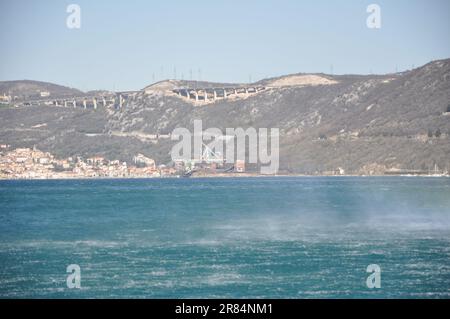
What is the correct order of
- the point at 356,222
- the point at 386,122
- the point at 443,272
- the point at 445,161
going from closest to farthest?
1. the point at 443,272
2. the point at 356,222
3. the point at 445,161
4. the point at 386,122

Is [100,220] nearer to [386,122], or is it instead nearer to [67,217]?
[67,217]

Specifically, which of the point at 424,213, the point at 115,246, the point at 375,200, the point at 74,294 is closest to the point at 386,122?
the point at 375,200

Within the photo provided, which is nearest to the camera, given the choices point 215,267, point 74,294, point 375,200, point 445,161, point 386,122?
point 74,294

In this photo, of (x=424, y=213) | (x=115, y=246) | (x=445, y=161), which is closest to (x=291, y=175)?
(x=445, y=161)

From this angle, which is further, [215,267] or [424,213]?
[424,213]

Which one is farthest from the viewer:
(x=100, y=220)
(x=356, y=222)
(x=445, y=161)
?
(x=445, y=161)
